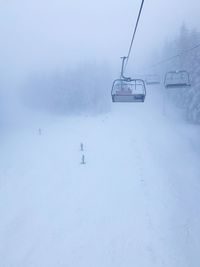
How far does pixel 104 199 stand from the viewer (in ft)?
68.4

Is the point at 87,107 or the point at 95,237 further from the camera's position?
the point at 87,107

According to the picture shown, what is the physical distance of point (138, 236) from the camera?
56.3ft

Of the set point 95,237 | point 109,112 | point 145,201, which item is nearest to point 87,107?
point 109,112

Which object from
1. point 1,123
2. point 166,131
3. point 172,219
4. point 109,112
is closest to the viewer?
point 172,219

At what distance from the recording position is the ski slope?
16.3 m

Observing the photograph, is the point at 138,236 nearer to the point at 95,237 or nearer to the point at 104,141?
the point at 95,237

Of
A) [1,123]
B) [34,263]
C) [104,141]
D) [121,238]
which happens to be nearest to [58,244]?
[34,263]

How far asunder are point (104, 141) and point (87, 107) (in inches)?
680

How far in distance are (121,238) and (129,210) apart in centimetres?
268

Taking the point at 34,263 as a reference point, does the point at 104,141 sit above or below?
above

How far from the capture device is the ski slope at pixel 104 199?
16.3m

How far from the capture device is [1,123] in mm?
53719

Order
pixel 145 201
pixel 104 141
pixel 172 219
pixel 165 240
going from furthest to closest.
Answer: pixel 104 141 < pixel 145 201 < pixel 172 219 < pixel 165 240

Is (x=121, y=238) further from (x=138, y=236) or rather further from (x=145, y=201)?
(x=145, y=201)
